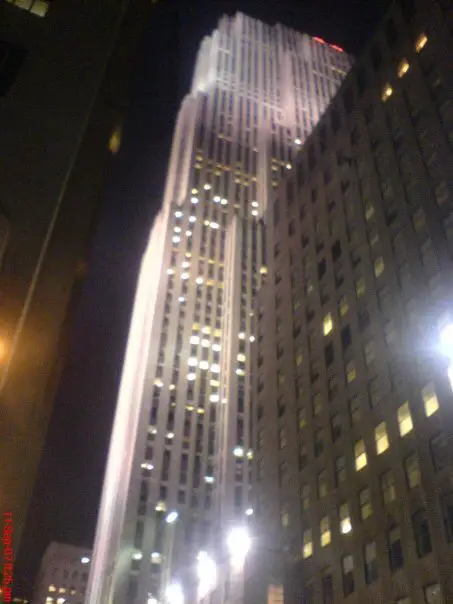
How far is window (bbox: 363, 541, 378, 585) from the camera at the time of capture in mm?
32719

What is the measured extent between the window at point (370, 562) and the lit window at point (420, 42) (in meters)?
37.1

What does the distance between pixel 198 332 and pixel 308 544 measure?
75841 millimetres

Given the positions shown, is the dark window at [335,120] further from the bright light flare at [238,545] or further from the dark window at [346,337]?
the bright light flare at [238,545]

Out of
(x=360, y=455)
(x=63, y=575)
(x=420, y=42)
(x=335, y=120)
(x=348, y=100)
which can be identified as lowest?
(x=360, y=455)

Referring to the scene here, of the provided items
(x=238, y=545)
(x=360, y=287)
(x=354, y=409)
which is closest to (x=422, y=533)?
(x=354, y=409)

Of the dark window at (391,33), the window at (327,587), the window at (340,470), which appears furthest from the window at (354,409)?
the dark window at (391,33)

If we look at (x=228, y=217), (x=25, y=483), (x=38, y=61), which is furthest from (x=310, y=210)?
(x=228, y=217)

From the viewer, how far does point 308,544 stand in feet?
132

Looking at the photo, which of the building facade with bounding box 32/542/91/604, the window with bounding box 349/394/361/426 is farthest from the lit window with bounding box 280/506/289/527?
the building facade with bounding box 32/542/91/604

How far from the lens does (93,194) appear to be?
2712 cm

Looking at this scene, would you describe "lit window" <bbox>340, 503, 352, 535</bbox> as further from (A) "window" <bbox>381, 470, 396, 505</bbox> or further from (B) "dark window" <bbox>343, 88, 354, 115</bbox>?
(B) "dark window" <bbox>343, 88, 354, 115</bbox>

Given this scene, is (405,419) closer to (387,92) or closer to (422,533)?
(422,533)

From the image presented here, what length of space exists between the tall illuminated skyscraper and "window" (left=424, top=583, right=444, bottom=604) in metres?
39.1

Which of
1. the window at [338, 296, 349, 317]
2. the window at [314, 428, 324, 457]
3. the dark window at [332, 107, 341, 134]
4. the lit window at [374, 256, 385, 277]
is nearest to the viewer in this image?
the lit window at [374, 256, 385, 277]
